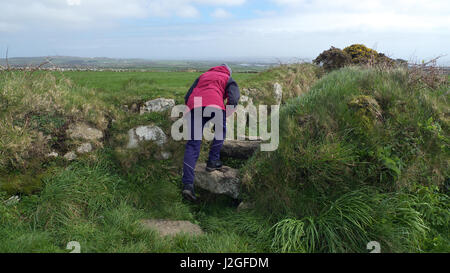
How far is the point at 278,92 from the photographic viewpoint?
10.4 metres

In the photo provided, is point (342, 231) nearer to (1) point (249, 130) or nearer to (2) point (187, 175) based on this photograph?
(2) point (187, 175)

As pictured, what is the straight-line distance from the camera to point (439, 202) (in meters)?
4.24

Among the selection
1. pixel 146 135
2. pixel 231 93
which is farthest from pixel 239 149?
pixel 146 135

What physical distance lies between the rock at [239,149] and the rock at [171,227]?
2021mm

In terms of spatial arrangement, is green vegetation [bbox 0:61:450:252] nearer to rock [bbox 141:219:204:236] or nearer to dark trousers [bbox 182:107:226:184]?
rock [bbox 141:219:204:236]

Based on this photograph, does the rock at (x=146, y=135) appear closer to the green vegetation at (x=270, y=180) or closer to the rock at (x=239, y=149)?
the green vegetation at (x=270, y=180)

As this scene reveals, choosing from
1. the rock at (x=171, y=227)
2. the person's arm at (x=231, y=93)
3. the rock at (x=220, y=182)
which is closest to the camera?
the rock at (x=171, y=227)

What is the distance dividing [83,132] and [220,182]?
3060 millimetres

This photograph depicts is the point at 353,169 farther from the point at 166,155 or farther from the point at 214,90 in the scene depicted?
the point at 166,155

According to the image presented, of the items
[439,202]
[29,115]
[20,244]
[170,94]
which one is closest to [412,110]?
[439,202]

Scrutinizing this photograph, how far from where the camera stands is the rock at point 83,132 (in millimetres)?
5340

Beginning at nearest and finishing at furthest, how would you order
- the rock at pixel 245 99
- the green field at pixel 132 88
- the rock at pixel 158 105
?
the rock at pixel 158 105, the green field at pixel 132 88, the rock at pixel 245 99

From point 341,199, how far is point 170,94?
198 inches

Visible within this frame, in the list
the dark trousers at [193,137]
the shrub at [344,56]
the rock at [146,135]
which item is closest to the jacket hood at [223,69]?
the dark trousers at [193,137]
